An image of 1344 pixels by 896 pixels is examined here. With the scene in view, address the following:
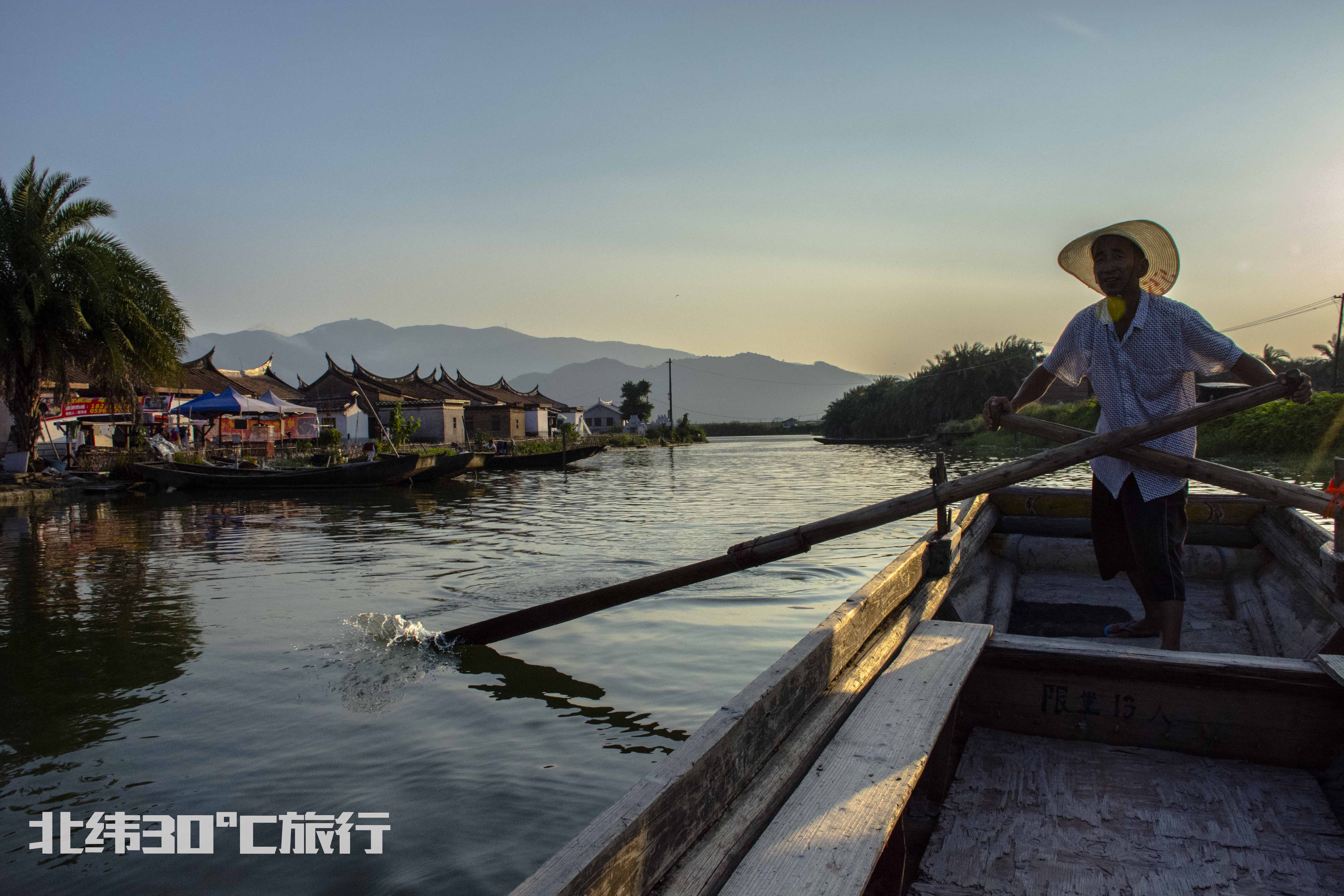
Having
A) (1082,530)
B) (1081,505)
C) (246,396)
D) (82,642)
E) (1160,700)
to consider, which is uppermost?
(246,396)

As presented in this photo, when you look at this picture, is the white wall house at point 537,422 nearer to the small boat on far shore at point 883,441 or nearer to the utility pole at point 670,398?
the utility pole at point 670,398

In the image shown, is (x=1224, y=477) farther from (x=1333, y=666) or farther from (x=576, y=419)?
(x=576, y=419)

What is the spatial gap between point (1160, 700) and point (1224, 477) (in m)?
0.95

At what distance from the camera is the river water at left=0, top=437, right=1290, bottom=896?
2.97m

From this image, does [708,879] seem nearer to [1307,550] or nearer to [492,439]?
[1307,550]

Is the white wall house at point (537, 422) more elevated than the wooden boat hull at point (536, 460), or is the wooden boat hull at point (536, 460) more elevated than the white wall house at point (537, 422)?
the white wall house at point (537, 422)

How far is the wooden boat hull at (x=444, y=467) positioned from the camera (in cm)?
2142

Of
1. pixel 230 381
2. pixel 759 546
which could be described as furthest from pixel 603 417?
pixel 759 546

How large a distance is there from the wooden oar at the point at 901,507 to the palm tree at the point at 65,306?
742 inches

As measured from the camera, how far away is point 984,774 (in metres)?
2.48

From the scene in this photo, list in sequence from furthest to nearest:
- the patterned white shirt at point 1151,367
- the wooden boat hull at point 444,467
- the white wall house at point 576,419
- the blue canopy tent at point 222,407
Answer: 1. the white wall house at point 576,419
2. the wooden boat hull at point 444,467
3. the blue canopy tent at point 222,407
4. the patterned white shirt at point 1151,367

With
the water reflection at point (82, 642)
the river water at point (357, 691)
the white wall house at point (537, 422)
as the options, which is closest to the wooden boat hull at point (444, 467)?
the river water at point (357, 691)

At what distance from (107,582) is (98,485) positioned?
12279mm

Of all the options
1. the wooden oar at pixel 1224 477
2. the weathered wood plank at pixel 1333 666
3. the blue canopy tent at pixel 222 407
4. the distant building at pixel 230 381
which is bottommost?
the weathered wood plank at pixel 1333 666
